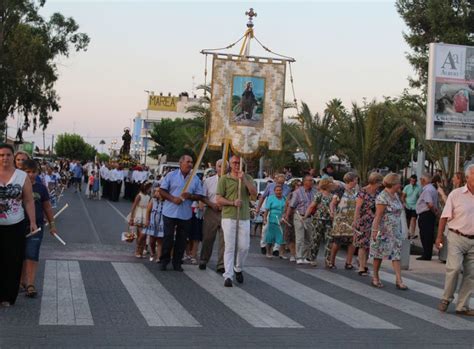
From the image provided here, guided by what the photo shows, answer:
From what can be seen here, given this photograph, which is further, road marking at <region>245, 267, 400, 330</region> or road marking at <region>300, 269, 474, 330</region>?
road marking at <region>300, 269, 474, 330</region>

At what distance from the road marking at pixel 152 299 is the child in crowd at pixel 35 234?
128cm

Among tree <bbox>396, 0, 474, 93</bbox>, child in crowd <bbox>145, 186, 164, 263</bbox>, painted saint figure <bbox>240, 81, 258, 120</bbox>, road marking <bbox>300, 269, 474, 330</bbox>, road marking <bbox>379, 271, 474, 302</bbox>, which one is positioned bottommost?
road marking <bbox>379, 271, 474, 302</bbox>

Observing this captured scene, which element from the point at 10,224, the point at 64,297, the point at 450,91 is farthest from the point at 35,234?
the point at 450,91

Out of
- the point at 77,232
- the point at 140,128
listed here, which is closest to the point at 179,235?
the point at 77,232

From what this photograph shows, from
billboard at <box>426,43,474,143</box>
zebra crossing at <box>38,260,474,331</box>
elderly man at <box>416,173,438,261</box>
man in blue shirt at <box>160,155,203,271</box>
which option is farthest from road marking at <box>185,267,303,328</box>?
billboard at <box>426,43,474,143</box>

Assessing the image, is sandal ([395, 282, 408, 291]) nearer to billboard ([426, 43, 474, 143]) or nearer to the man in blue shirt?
the man in blue shirt

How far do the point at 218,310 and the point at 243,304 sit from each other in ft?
2.07

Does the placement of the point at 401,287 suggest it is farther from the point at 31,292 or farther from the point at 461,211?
the point at 31,292

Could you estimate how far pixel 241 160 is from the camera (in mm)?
12477

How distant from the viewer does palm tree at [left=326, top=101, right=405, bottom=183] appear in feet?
105

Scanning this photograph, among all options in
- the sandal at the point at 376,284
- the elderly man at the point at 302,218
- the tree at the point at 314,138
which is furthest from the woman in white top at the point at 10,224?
the tree at the point at 314,138

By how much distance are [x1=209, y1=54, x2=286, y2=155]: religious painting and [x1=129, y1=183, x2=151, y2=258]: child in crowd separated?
2.52 meters

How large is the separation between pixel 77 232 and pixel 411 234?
31.2 ft

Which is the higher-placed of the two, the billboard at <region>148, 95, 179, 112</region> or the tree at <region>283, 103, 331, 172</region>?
the billboard at <region>148, 95, 179, 112</region>
